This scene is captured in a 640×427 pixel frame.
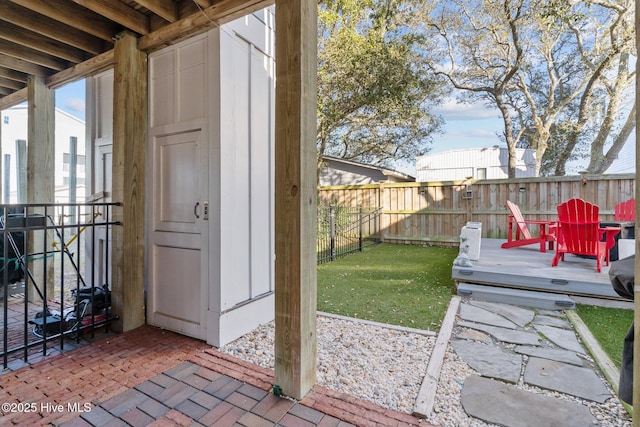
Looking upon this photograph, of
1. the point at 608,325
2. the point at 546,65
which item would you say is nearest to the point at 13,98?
the point at 608,325

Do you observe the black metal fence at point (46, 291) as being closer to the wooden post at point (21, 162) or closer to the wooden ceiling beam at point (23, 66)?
the wooden ceiling beam at point (23, 66)

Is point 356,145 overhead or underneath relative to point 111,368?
overhead

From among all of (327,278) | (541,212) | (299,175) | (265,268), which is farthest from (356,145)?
(299,175)

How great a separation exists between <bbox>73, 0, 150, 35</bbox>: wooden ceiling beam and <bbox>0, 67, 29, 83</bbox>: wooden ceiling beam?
6.82 ft

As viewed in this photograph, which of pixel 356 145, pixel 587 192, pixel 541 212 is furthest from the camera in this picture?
pixel 356 145

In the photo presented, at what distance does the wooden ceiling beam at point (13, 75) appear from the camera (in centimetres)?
350

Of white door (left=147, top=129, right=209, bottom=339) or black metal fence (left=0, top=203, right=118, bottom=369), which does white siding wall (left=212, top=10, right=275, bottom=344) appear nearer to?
white door (left=147, top=129, right=209, bottom=339)

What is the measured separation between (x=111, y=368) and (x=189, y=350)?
1.72 ft

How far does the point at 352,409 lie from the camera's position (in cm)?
175

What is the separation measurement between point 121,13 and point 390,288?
163 inches

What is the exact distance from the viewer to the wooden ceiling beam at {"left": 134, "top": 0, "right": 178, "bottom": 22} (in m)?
2.34

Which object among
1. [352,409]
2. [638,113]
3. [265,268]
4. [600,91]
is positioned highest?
[600,91]

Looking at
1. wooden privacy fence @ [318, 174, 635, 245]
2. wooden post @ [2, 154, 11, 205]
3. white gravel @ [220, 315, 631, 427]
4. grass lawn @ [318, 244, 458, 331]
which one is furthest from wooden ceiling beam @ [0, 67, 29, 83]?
wooden privacy fence @ [318, 174, 635, 245]

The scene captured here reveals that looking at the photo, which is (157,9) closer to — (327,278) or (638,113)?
(638,113)
